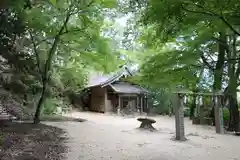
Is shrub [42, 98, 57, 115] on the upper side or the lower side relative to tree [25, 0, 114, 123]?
lower

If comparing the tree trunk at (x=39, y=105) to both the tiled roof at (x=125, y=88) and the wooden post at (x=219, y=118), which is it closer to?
the wooden post at (x=219, y=118)

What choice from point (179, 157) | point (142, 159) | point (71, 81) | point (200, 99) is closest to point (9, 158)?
point (142, 159)

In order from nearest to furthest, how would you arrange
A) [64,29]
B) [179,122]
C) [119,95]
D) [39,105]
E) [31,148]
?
[31,148] → [179,122] → [64,29] → [39,105] → [119,95]

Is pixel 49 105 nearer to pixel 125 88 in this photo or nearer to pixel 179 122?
pixel 179 122

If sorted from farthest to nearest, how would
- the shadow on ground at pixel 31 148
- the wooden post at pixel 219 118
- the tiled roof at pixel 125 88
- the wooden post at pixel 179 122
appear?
the tiled roof at pixel 125 88, the wooden post at pixel 219 118, the wooden post at pixel 179 122, the shadow on ground at pixel 31 148

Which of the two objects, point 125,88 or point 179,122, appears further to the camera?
point 125,88

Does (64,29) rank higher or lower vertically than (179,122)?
higher

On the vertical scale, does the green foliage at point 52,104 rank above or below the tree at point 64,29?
below

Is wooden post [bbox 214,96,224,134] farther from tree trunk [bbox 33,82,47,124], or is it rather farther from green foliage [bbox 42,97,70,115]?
green foliage [bbox 42,97,70,115]

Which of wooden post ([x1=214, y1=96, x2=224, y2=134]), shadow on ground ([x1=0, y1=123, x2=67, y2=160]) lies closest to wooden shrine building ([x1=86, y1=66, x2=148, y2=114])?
wooden post ([x1=214, y1=96, x2=224, y2=134])

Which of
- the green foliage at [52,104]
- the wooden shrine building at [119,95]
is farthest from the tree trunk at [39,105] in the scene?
the wooden shrine building at [119,95]

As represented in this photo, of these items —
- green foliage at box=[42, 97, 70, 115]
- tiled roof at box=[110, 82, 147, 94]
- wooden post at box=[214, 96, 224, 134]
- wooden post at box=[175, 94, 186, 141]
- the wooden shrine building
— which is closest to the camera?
wooden post at box=[175, 94, 186, 141]

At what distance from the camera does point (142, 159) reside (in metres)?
7.32

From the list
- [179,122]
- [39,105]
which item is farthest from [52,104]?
[179,122]
